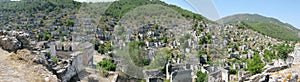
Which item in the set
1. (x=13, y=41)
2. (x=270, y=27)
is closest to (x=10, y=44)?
(x=13, y=41)

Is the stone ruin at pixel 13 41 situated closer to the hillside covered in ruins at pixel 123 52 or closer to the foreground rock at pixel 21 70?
the hillside covered in ruins at pixel 123 52

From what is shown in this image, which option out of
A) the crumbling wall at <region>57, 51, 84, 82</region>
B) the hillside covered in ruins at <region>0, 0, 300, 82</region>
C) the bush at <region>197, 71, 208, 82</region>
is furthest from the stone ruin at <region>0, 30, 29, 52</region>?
the bush at <region>197, 71, 208, 82</region>

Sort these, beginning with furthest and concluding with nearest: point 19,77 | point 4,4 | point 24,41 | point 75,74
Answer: point 4,4
point 75,74
point 24,41
point 19,77

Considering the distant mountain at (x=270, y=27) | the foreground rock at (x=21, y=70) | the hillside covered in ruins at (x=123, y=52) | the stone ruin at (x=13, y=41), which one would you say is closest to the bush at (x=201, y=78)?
the hillside covered in ruins at (x=123, y=52)

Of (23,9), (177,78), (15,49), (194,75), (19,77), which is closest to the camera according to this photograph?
(19,77)

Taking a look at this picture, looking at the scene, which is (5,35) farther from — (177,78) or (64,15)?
(64,15)

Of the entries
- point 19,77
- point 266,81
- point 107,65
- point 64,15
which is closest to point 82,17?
point 107,65

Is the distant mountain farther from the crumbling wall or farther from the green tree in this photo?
the crumbling wall
